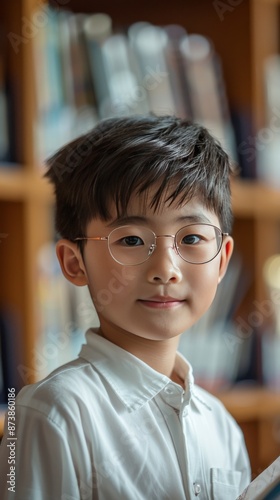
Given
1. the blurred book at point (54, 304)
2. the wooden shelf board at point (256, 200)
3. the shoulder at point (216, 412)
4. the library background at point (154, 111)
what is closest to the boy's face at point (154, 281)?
the shoulder at point (216, 412)

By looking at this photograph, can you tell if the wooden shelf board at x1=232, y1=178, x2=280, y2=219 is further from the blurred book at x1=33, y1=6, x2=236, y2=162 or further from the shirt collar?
the shirt collar

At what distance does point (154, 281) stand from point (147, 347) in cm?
7

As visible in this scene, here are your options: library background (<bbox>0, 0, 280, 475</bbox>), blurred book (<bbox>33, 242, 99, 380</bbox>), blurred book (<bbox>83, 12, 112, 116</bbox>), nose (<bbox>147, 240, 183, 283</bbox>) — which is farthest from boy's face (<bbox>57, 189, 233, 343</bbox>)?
blurred book (<bbox>83, 12, 112, 116</bbox>)

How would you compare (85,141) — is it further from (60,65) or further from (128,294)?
(60,65)

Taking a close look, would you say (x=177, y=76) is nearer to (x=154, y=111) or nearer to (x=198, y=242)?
(x=154, y=111)

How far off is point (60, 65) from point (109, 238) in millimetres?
778

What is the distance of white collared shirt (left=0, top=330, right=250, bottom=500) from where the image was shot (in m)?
0.50

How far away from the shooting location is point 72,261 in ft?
1.92

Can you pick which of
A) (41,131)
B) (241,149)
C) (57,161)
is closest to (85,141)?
(57,161)

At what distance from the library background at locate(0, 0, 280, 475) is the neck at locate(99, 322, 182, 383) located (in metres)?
0.45

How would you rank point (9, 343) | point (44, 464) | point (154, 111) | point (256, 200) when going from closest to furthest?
point (44, 464)
point (154, 111)
point (9, 343)
point (256, 200)

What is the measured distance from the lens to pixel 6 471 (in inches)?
20.4

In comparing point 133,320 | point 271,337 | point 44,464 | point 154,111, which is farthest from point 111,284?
point 271,337

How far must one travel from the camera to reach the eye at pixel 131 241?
532 mm
